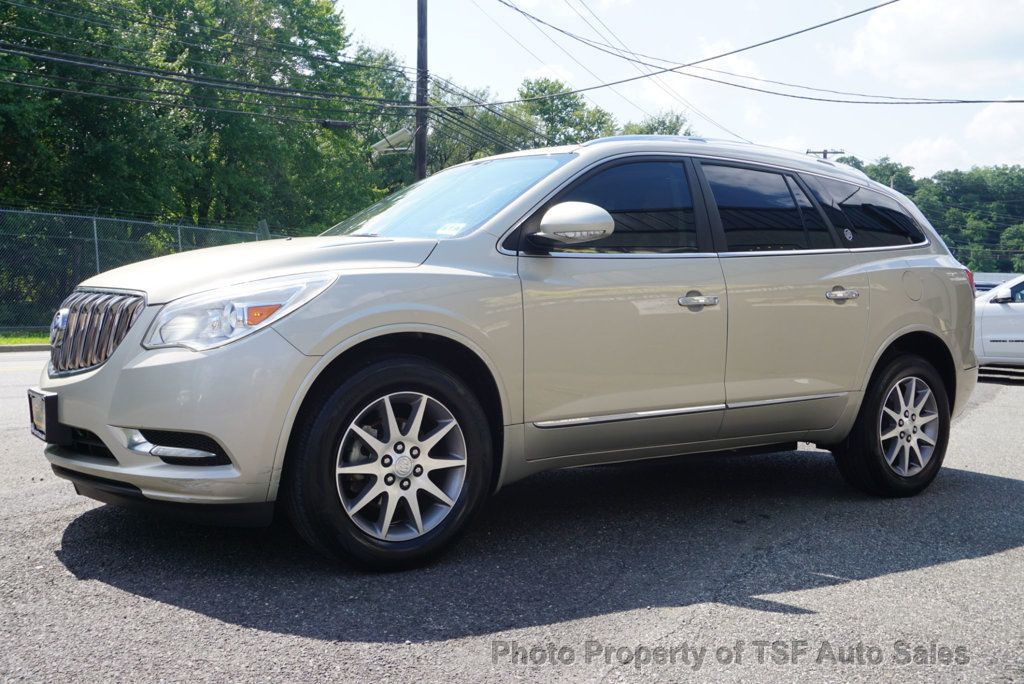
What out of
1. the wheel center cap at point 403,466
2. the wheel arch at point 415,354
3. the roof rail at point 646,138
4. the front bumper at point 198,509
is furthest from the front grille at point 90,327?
the roof rail at point 646,138

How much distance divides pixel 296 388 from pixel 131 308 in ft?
2.42

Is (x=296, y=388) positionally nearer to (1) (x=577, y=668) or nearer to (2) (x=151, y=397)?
(2) (x=151, y=397)

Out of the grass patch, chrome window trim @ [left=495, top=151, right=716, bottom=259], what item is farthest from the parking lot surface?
the grass patch

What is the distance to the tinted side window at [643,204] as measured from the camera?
15.5 ft

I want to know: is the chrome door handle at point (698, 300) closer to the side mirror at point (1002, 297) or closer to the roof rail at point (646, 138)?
the roof rail at point (646, 138)

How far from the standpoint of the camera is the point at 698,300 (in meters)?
4.80

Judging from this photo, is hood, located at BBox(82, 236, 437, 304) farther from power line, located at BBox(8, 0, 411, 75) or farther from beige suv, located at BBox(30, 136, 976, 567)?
power line, located at BBox(8, 0, 411, 75)

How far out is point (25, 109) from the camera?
24969 millimetres

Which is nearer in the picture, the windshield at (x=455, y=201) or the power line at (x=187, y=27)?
the windshield at (x=455, y=201)

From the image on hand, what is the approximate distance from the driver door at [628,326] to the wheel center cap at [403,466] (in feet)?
1.98

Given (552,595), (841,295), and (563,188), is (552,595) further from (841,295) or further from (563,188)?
(841,295)

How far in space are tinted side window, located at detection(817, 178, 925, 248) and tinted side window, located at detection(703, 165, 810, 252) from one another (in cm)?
35

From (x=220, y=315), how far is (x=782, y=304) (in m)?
2.79

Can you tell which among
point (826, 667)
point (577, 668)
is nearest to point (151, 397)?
point (577, 668)
